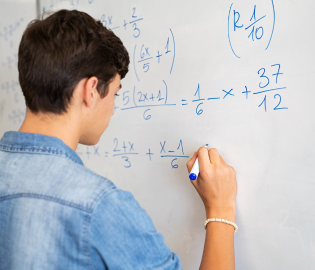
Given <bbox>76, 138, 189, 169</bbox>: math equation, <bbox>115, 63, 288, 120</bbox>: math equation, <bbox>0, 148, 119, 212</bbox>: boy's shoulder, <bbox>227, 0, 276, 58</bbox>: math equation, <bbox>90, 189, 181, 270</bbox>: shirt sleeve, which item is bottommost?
<bbox>90, 189, 181, 270</bbox>: shirt sleeve

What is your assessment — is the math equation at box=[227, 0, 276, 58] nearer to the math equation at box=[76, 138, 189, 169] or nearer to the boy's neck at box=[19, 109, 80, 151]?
the math equation at box=[76, 138, 189, 169]

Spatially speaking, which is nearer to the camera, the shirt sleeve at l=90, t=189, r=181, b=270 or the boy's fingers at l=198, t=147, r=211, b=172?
the shirt sleeve at l=90, t=189, r=181, b=270

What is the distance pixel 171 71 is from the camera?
729 mm

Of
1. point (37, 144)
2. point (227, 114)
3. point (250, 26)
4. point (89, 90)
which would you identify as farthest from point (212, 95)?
point (37, 144)

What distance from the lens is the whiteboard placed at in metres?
0.56

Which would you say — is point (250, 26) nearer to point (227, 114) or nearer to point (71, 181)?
point (227, 114)

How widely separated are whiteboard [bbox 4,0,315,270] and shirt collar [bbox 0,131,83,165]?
33 cm

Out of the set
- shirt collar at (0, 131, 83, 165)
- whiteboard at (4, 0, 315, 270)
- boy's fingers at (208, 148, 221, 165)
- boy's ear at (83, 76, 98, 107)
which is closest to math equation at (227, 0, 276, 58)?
whiteboard at (4, 0, 315, 270)

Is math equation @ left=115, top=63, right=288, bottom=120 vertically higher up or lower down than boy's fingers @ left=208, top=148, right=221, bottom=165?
higher up

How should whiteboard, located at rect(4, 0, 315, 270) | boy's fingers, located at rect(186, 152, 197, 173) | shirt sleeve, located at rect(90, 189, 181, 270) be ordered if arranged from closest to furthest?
shirt sleeve, located at rect(90, 189, 181, 270)
whiteboard, located at rect(4, 0, 315, 270)
boy's fingers, located at rect(186, 152, 197, 173)

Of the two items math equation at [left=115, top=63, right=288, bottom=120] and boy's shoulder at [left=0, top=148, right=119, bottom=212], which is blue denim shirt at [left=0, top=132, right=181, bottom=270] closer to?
boy's shoulder at [left=0, top=148, right=119, bottom=212]

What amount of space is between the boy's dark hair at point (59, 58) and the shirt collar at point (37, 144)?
0.06 m

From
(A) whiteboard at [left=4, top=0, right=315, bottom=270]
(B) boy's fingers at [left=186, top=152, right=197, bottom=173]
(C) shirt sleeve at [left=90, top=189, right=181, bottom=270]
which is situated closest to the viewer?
(C) shirt sleeve at [left=90, top=189, right=181, bottom=270]

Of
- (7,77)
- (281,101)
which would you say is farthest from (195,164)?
(7,77)
